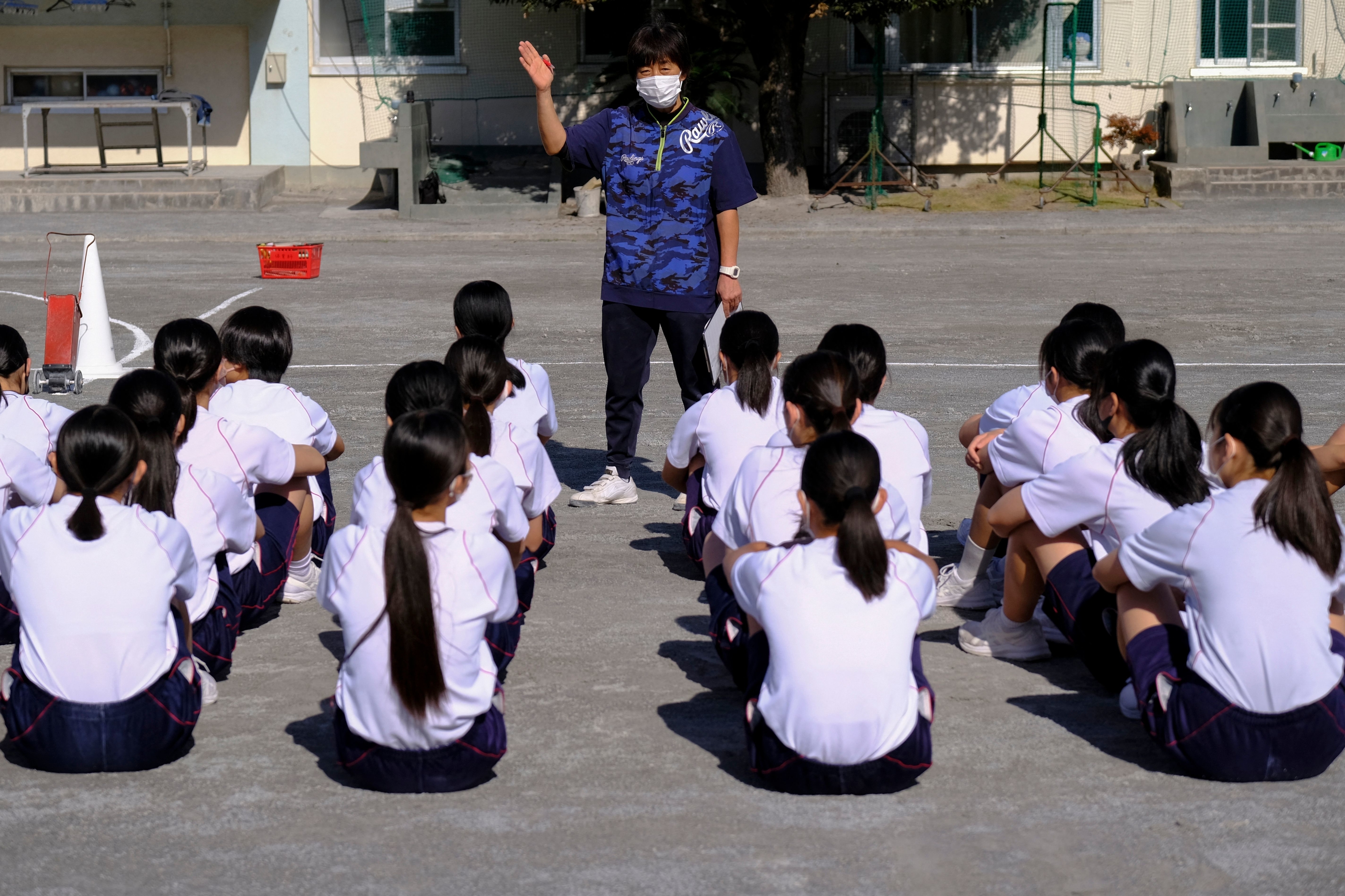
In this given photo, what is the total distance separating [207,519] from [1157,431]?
8.78 ft

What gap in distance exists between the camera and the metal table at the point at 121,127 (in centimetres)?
2164

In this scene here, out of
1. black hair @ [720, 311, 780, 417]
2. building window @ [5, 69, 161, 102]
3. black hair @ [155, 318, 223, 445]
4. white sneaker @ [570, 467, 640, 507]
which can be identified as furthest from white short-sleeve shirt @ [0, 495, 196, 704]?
building window @ [5, 69, 161, 102]

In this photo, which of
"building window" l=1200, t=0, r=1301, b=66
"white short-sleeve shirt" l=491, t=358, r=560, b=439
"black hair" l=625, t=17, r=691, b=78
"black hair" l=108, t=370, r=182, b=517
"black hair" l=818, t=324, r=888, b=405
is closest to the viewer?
"black hair" l=108, t=370, r=182, b=517

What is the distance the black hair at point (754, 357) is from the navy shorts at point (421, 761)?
1865 millimetres

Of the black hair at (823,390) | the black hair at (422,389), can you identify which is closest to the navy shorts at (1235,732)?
the black hair at (823,390)

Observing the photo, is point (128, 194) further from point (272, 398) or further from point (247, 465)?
point (247, 465)

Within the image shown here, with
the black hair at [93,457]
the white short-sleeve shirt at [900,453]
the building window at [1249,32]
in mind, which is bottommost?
the white short-sleeve shirt at [900,453]

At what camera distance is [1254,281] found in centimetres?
1426

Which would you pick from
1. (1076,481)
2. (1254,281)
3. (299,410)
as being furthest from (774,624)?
(1254,281)

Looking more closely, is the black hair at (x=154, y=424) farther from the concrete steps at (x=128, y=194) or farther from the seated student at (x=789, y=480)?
the concrete steps at (x=128, y=194)

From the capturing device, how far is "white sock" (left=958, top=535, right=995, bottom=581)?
17.5 feet

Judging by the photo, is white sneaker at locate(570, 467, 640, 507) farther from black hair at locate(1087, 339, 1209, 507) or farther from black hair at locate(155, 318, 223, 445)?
black hair at locate(1087, 339, 1209, 507)

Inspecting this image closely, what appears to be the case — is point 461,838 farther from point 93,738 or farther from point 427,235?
point 427,235

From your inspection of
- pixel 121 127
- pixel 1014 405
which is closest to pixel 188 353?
pixel 1014 405
